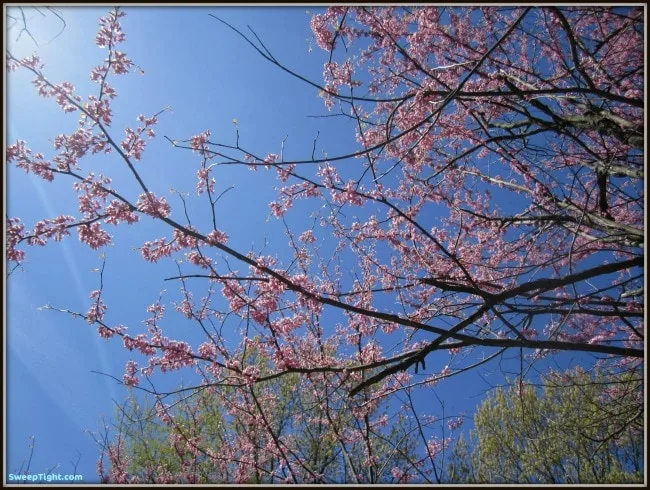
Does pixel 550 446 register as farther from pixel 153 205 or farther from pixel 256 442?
pixel 153 205

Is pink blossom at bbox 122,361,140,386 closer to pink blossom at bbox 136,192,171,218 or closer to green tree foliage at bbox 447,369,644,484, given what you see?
pink blossom at bbox 136,192,171,218

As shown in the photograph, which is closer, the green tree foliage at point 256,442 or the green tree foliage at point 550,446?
the green tree foliage at point 256,442

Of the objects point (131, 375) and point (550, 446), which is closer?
point (131, 375)

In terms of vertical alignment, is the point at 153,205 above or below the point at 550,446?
above

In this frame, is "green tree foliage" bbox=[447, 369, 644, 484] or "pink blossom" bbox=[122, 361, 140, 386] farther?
"green tree foliage" bbox=[447, 369, 644, 484]

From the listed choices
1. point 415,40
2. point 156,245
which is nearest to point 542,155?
point 415,40

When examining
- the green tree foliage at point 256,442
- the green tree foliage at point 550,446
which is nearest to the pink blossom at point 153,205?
the green tree foliage at point 256,442

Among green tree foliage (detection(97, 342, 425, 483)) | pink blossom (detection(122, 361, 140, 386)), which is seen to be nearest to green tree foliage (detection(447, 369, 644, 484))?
green tree foliage (detection(97, 342, 425, 483))

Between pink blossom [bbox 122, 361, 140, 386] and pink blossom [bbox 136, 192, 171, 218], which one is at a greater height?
pink blossom [bbox 136, 192, 171, 218]

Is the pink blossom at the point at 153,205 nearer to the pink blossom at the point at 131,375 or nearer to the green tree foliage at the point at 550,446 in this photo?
the pink blossom at the point at 131,375

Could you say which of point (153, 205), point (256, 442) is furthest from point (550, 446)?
point (153, 205)

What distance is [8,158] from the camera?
3432mm

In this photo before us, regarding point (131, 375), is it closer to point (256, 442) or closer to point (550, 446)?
point (256, 442)

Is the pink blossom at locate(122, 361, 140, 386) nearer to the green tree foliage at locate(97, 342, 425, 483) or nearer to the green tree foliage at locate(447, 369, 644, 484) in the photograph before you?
the green tree foliage at locate(97, 342, 425, 483)
